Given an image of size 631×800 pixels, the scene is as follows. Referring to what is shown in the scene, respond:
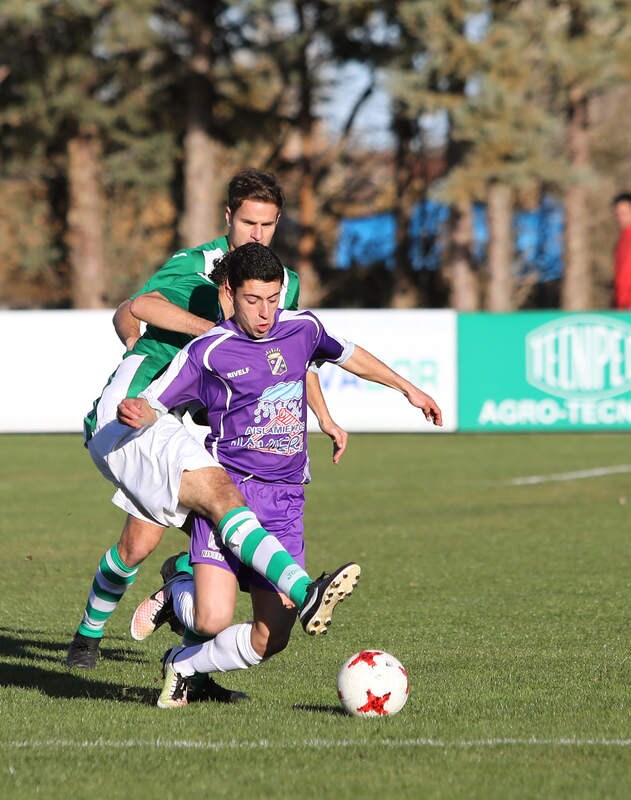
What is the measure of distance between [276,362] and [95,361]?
15548mm

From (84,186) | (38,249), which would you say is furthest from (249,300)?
(38,249)

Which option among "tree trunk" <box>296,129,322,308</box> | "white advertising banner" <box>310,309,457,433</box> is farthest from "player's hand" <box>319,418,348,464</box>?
"tree trunk" <box>296,129,322,308</box>

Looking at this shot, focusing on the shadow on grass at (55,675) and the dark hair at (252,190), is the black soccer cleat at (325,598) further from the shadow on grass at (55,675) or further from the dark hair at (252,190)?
the dark hair at (252,190)

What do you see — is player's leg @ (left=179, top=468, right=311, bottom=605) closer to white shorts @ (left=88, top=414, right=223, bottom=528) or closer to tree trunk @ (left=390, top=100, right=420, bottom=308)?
white shorts @ (left=88, top=414, right=223, bottom=528)

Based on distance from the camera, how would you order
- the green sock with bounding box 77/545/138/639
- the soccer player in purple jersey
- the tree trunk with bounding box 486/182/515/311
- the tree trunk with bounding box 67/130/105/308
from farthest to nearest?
the tree trunk with bounding box 67/130/105/308
the tree trunk with bounding box 486/182/515/311
the green sock with bounding box 77/545/138/639
the soccer player in purple jersey

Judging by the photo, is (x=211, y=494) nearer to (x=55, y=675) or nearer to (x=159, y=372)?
(x=159, y=372)

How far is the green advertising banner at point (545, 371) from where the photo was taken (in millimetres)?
20938

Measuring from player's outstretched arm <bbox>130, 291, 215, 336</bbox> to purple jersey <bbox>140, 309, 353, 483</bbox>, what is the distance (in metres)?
0.22

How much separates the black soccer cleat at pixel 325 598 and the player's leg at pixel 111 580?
164 cm

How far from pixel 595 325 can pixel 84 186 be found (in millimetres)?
19489

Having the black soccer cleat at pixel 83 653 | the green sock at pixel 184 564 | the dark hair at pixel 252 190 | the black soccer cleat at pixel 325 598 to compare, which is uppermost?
the dark hair at pixel 252 190

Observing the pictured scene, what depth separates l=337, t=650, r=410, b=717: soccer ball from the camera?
564 centimetres

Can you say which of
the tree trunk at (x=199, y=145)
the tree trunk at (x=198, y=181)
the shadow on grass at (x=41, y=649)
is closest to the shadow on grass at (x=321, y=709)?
the shadow on grass at (x=41, y=649)

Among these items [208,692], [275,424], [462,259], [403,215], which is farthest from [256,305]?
[403,215]
